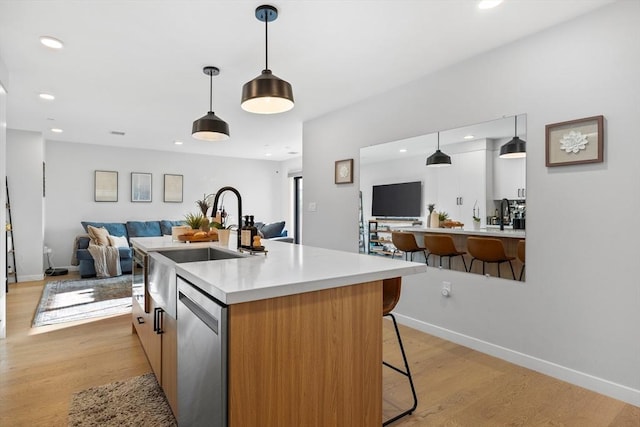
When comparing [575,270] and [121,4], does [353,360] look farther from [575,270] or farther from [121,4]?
[121,4]

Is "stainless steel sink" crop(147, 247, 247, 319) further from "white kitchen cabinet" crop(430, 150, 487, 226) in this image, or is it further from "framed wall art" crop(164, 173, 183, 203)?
"framed wall art" crop(164, 173, 183, 203)

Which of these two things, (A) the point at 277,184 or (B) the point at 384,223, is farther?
(A) the point at 277,184

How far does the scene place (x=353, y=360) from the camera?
146 centimetres

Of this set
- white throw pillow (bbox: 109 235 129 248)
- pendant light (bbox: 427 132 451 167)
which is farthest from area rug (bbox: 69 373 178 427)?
white throw pillow (bbox: 109 235 129 248)

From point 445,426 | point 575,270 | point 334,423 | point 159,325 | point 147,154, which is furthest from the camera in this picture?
point 147,154

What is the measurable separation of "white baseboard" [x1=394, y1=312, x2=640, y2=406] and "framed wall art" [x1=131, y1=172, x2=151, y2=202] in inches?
249

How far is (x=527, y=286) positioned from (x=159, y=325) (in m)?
2.57

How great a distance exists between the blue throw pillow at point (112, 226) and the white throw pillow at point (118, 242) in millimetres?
272

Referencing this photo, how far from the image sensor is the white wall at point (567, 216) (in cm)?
211

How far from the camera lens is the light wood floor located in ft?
6.39

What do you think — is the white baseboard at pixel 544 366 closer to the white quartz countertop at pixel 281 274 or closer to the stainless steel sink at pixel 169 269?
the white quartz countertop at pixel 281 274

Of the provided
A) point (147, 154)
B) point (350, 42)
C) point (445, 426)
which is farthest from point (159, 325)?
Answer: point (147, 154)

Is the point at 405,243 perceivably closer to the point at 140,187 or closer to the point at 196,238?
the point at 196,238

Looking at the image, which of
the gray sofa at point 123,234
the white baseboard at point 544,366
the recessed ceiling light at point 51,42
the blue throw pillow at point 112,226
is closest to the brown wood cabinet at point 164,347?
the recessed ceiling light at point 51,42
